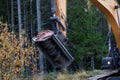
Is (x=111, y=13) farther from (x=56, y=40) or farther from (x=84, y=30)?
(x=84, y=30)

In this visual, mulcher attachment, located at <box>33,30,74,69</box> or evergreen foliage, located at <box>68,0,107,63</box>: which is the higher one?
mulcher attachment, located at <box>33,30,74,69</box>

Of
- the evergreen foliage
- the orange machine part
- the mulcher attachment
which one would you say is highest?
the orange machine part

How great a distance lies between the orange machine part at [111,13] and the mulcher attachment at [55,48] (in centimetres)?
145

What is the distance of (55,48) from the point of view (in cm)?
782

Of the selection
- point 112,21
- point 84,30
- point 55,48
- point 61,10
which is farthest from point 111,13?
point 84,30

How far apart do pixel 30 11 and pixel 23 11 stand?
83cm

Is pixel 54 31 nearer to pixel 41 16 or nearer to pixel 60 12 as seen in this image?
pixel 60 12

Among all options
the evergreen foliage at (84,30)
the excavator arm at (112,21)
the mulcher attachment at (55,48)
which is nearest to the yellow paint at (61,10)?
the mulcher attachment at (55,48)

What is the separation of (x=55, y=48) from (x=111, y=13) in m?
1.92

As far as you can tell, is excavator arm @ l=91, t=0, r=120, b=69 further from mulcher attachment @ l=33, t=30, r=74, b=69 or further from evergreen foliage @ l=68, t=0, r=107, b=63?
evergreen foliage @ l=68, t=0, r=107, b=63

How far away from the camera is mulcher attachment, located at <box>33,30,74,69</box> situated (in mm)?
7711

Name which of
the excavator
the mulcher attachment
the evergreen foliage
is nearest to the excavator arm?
the excavator

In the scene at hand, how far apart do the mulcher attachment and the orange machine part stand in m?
1.45

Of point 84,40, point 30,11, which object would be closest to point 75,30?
point 84,40
